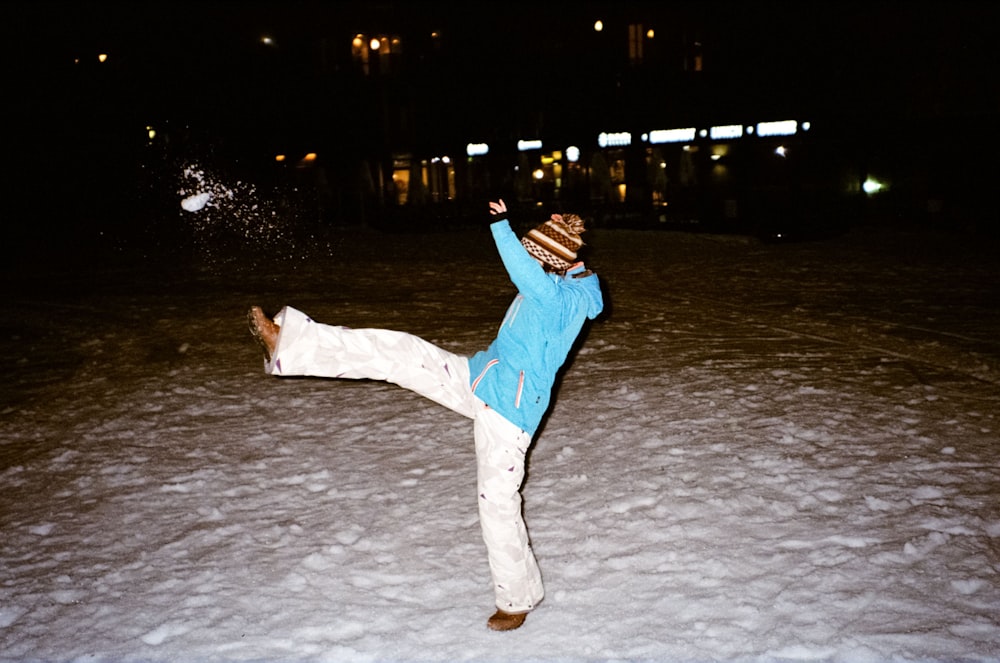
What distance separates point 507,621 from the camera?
143 inches

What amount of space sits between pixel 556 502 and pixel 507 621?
1.59m

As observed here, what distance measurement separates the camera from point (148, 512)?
5.23 meters

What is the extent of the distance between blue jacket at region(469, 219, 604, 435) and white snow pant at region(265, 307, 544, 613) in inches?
3.5

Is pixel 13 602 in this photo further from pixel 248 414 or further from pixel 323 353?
pixel 248 414

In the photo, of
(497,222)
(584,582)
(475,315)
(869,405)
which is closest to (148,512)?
(584,582)

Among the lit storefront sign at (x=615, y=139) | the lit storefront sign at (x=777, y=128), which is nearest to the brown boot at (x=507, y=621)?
the lit storefront sign at (x=777, y=128)

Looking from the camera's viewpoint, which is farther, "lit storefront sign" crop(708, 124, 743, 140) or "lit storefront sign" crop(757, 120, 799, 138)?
"lit storefront sign" crop(708, 124, 743, 140)

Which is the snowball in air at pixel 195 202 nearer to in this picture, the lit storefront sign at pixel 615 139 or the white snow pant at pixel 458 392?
the white snow pant at pixel 458 392

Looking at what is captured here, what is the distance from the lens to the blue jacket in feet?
11.0

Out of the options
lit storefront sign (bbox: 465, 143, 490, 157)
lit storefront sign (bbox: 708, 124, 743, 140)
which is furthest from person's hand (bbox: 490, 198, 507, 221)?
lit storefront sign (bbox: 465, 143, 490, 157)

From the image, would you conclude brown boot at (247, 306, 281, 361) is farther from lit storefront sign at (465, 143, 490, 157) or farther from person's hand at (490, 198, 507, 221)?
lit storefront sign at (465, 143, 490, 157)

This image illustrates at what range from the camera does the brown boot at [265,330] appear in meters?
3.67

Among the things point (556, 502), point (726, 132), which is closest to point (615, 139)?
point (726, 132)

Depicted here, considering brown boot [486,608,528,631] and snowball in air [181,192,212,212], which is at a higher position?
snowball in air [181,192,212,212]
